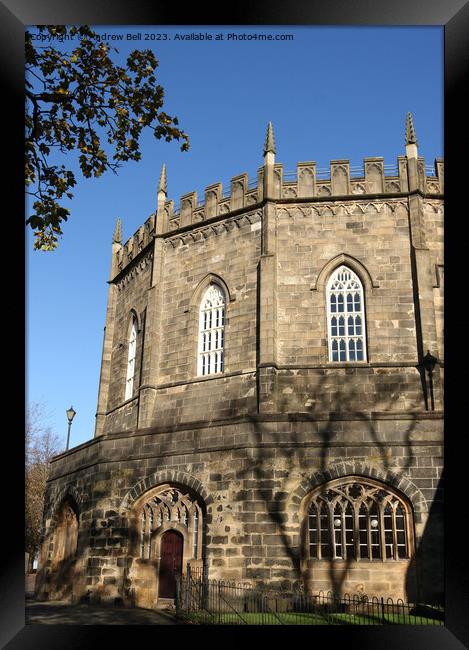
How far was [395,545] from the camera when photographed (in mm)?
15172

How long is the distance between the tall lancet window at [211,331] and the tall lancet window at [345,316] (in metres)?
3.65

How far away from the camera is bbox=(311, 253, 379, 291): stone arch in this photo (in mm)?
20372

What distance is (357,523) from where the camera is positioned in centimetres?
1545

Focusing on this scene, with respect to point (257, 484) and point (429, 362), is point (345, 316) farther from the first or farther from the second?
point (257, 484)

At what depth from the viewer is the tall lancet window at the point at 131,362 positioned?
24.5 meters

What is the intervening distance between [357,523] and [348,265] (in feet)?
28.5

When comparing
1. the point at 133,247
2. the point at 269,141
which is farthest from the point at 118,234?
the point at 269,141

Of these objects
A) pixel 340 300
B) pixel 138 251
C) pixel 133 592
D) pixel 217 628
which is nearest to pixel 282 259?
pixel 340 300

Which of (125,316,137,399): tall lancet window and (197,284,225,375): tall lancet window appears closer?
(197,284,225,375): tall lancet window

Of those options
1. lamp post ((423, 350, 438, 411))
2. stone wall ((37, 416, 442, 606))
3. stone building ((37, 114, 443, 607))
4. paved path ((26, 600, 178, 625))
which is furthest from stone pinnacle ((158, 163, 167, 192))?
paved path ((26, 600, 178, 625))

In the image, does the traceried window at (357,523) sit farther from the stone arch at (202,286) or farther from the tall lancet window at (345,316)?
the stone arch at (202,286)

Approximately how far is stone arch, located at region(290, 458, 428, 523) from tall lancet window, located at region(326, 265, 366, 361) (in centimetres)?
465

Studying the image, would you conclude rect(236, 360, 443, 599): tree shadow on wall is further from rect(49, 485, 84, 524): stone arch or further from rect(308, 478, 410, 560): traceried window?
rect(49, 485, 84, 524): stone arch
